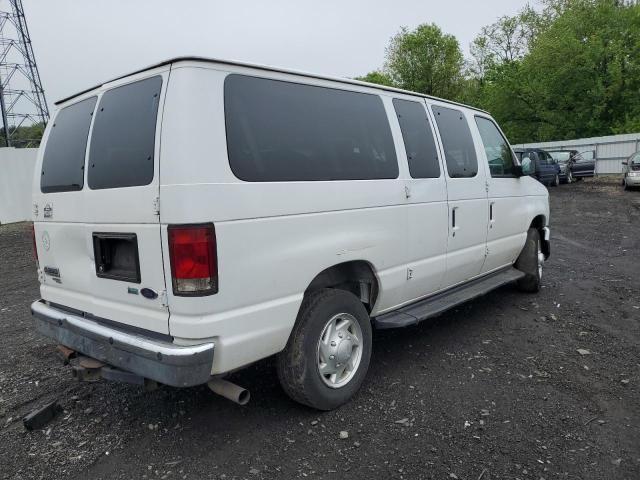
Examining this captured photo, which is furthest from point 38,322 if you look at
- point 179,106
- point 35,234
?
point 179,106

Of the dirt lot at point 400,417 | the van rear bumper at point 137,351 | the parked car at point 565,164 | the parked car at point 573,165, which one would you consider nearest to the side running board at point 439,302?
the dirt lot at point 400,417

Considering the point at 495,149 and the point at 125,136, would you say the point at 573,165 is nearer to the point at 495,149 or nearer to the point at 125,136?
the point at 495,149

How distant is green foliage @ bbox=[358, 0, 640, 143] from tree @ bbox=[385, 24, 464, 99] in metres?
0.08

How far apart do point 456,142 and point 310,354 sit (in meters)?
2.58

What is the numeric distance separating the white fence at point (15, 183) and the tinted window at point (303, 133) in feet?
50.1

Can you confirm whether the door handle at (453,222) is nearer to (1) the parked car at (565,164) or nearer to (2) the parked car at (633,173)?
(2) the parked car at (633,173)

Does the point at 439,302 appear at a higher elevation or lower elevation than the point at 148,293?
lower

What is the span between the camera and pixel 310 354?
3184 millimetres

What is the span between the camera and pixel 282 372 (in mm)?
3205

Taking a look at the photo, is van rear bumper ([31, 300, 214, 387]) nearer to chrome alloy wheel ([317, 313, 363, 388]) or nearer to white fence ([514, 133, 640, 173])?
chrome alloy wheel ([317, 313, 363, 388])

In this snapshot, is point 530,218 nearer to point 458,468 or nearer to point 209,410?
point 458,468

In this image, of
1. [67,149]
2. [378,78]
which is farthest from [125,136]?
[378,78]

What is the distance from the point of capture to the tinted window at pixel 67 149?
3287 millimetres

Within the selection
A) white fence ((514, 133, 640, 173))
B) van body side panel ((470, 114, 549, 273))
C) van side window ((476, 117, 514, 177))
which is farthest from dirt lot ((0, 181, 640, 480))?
white fence ((514, 133, 640, 173))
